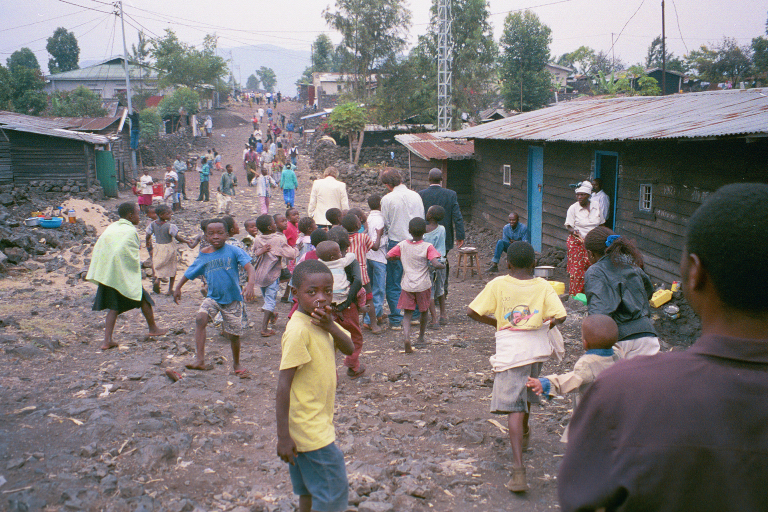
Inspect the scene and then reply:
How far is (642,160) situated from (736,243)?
27.9ft

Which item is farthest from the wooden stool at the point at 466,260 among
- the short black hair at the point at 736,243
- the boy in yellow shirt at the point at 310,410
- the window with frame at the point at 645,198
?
Result: the short black hair at the point at 736,243

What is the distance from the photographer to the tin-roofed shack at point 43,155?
20.1 meters

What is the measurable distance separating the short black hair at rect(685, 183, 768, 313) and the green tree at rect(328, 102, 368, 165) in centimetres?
2948

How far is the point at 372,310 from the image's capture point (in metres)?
7.34

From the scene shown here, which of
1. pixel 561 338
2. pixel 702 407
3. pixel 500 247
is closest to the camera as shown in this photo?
pixel 702 407

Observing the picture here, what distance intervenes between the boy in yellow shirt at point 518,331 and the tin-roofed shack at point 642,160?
3280 millimetres

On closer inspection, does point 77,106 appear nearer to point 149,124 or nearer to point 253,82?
point 149,124

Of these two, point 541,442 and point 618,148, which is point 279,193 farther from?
point 541,442

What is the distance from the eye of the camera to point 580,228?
856 cm

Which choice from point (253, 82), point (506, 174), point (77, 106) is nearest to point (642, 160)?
point (506, 174)

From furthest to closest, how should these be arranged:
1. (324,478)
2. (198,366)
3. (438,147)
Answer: (438,147) → (198,366) → (324,478)

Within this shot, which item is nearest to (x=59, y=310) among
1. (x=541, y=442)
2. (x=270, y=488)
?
(x=270, y=488)

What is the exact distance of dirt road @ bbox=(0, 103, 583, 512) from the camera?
368 cm

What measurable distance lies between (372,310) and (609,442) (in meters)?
6.15
